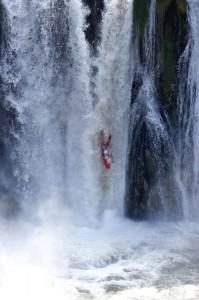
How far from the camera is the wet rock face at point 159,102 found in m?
12.5

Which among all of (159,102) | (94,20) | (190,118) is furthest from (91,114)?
(190,118)

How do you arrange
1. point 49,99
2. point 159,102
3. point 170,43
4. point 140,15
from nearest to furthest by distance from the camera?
point 140,15 < point 170,43 < point 159,102 < point 49,99

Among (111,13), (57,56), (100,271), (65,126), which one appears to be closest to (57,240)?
(100,271)

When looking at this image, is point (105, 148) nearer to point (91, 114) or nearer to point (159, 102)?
point (91, 114)

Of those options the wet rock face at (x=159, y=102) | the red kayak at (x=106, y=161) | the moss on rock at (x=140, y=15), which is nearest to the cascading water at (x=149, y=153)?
the wet rock face at (x=159, y=102)

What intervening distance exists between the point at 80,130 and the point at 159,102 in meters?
1.54

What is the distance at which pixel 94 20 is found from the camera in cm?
1270

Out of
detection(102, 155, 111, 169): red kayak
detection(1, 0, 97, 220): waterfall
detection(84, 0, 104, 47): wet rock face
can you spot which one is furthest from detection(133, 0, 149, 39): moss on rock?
detection(102, 155, 111, 169): red kayak

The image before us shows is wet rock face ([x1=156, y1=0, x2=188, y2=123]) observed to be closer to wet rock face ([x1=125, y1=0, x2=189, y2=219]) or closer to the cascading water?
wet rock face ([x1=125, y1=0, x2=189, y2=219])

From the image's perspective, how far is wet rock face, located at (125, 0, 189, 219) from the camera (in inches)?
493

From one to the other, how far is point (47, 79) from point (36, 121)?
794 mm

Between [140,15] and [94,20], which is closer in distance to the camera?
[140,15]

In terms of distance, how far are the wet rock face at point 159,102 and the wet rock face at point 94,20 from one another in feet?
2.15

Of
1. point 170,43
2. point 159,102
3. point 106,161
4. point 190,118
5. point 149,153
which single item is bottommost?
point 106,161
